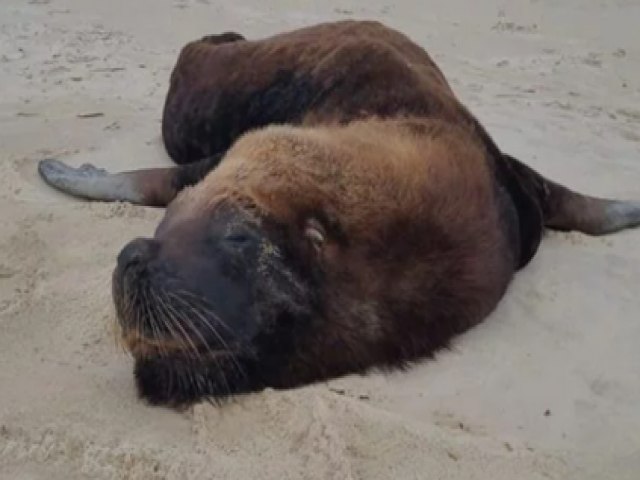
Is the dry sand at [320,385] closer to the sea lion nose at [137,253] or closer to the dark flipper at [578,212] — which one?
the dark flipper at [578,212]

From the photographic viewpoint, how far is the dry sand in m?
3.18

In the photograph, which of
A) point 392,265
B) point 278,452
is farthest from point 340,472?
point 392,265

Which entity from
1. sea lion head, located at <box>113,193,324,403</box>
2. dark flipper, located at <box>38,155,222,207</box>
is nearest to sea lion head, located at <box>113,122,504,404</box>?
sea lion head, located at <box>113,193,324,403</box>

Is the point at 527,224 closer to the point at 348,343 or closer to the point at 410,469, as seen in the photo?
the point at 348,343

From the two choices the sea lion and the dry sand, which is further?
the sea lion

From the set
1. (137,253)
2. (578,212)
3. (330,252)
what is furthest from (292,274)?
(578,212)

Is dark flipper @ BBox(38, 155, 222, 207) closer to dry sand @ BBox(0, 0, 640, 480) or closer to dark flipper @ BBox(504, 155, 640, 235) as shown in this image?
dry sand @ BBox(0, 0, 640, 480)

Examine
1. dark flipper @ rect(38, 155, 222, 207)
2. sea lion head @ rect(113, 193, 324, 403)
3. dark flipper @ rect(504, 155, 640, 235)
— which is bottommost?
dark flipper @ rect(38, 155, 222, 207)

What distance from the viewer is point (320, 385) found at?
348 centimetres

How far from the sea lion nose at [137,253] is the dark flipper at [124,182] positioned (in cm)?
158

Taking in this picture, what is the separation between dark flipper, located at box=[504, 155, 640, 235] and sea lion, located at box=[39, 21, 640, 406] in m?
0.36

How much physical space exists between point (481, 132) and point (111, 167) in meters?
1.94

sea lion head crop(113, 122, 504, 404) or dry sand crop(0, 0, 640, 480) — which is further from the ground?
sea lion head crop(113, 122, 504, 404)

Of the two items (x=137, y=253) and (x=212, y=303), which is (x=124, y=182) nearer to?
(x=137, y=253)
